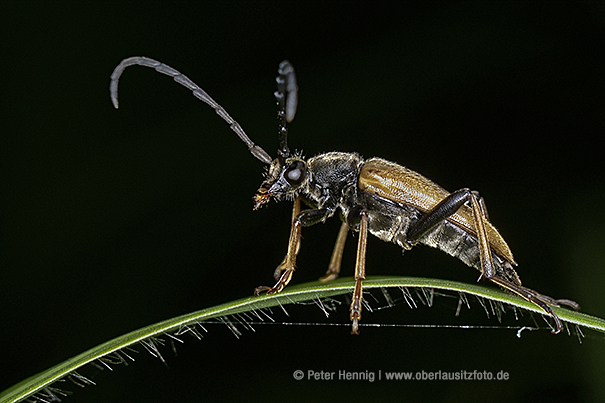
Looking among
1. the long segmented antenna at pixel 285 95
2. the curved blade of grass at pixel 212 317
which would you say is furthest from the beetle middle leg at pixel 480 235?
the long segmented antenna at pixel 285 95

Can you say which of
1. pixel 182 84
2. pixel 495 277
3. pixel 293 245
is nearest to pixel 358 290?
pixel 293 245

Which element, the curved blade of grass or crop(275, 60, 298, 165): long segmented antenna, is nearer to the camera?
the curved blade of grass

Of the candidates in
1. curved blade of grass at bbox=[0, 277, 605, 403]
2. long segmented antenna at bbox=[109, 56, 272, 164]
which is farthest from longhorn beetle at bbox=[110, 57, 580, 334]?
curved blade of grass at bbox=[0, 277, 605, 403]

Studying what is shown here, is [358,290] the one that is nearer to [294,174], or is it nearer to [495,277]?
[495,277]

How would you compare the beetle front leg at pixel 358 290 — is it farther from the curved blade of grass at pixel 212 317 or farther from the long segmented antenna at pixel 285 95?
the long segmented antenna at pixel 285 95

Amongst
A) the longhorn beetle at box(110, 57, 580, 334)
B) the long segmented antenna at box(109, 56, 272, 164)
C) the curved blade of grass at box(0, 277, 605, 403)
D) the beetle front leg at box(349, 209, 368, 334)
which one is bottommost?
the curved blade of grass at box(0, 277, 605, 403)

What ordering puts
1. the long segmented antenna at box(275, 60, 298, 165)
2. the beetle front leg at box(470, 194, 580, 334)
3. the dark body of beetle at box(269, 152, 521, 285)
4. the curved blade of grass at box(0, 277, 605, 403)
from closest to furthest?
the curved blade of grass at box(0, 277, 605, 403) → the beetle front leg at box(470, 194, 580, 334) → the long segmented antenna at box(275, 60, 298, 165) → the dark body of beetle at box(269, 152, 521, 285)

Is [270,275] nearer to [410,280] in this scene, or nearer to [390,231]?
[390,231]

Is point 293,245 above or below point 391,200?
below

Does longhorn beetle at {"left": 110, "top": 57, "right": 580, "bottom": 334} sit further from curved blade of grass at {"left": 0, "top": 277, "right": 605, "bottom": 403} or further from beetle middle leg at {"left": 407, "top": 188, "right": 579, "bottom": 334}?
curved blade of grass at {"left": 0, "top": 277, "right": 605, "bottom": 403}
